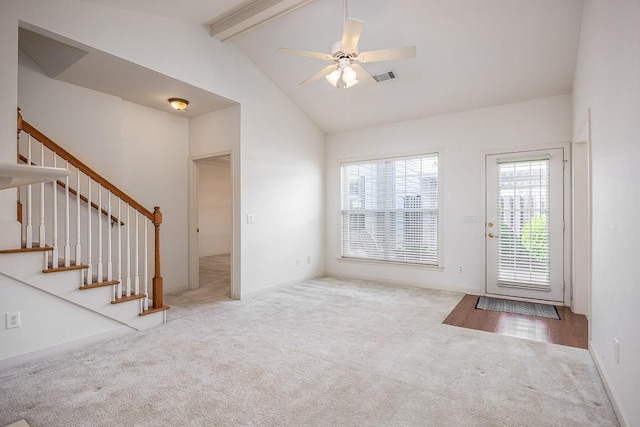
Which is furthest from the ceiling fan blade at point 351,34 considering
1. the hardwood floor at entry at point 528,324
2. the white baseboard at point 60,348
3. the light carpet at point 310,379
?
the white baseboard at point 60,348

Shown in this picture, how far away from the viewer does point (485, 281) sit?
466 cm

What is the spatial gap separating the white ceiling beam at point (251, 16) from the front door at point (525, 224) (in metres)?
3.34

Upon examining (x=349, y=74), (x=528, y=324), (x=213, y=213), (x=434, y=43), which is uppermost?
(x=434, y=43)

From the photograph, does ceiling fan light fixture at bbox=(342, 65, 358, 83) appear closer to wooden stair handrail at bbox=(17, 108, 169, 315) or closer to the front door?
wooden stair handrail at bbox=(17, 108, 169, 315)

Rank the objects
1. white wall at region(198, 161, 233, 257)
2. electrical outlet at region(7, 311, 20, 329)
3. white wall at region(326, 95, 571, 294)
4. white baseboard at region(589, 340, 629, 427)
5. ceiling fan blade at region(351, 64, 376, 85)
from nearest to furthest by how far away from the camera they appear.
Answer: white baseboard at region(589, 340, 629, 427), electrical outlet at region(7, 311, 20, 329), ceiling fan blade at region(351, 64, 376, 85), white wall at region(326, 95, 571, 294), white wall at region(198, 161, 233, 257)

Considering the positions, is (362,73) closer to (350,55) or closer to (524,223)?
(350,55)

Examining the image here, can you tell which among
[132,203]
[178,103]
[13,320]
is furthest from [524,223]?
[13,320]

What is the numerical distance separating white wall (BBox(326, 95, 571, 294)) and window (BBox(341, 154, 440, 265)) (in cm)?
17

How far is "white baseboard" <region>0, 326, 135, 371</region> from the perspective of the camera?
2.49 m

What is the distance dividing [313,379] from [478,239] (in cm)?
344

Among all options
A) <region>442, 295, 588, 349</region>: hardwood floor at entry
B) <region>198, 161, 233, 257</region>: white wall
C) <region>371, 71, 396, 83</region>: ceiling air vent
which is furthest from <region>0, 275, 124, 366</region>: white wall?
<region>198, 161, 233, 257</region>: white wall

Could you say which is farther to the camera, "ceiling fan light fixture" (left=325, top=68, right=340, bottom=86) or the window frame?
the window frame

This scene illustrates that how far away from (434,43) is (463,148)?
1677 millimetres

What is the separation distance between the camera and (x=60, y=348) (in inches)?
108
